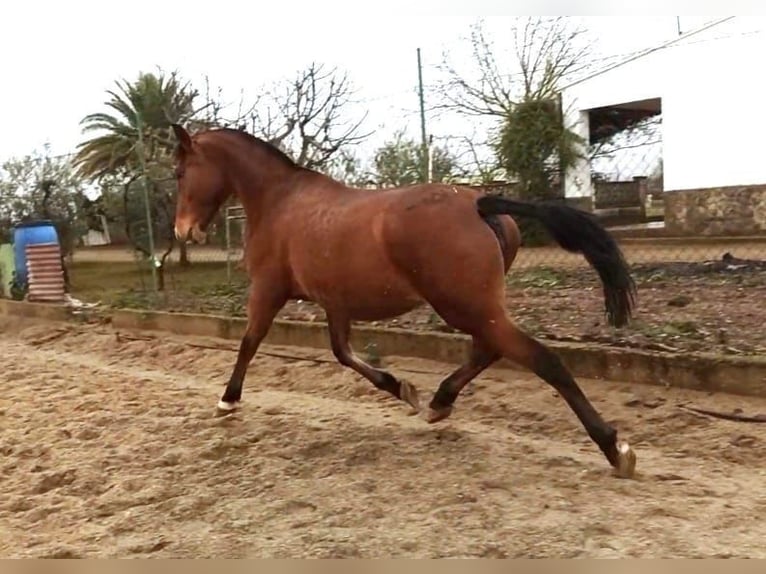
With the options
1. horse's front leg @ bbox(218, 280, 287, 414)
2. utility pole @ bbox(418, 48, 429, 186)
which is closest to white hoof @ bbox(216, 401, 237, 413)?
horse's front leg @ bbox(218, 280, 287, 414)

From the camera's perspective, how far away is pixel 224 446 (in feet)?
13.6

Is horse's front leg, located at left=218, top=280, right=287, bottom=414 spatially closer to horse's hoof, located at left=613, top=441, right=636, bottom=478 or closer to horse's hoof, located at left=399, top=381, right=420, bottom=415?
horse's hoof, located at left=399, top=381, right=420, bottom=415

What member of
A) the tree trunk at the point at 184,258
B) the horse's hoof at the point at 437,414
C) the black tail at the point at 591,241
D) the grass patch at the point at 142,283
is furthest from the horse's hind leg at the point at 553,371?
the tree trunk at the point at 184,258

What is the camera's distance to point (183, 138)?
15.5 ft

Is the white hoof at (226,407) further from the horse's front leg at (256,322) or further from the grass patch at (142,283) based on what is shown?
the grass patch at (142,283)

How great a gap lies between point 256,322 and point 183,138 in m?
1.23

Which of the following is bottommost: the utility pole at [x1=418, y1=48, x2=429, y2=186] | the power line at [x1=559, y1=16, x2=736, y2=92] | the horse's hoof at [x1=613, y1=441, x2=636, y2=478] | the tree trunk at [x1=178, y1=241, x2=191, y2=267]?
the horse's hoof at [x1=613, y1=441, x2=636, y2=478]

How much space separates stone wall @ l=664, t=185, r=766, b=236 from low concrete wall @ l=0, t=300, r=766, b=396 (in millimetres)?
7127

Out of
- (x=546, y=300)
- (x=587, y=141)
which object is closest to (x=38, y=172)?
(x=587, y=141)

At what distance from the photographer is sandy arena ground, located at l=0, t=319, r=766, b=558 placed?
283 cm

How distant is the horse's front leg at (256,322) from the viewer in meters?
4.47

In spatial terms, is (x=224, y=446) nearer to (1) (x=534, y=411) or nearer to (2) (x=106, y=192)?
(1) (x=534, y=411)

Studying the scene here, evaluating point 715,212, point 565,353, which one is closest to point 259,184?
point 565,353

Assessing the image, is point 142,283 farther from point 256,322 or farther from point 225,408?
point 256,322
